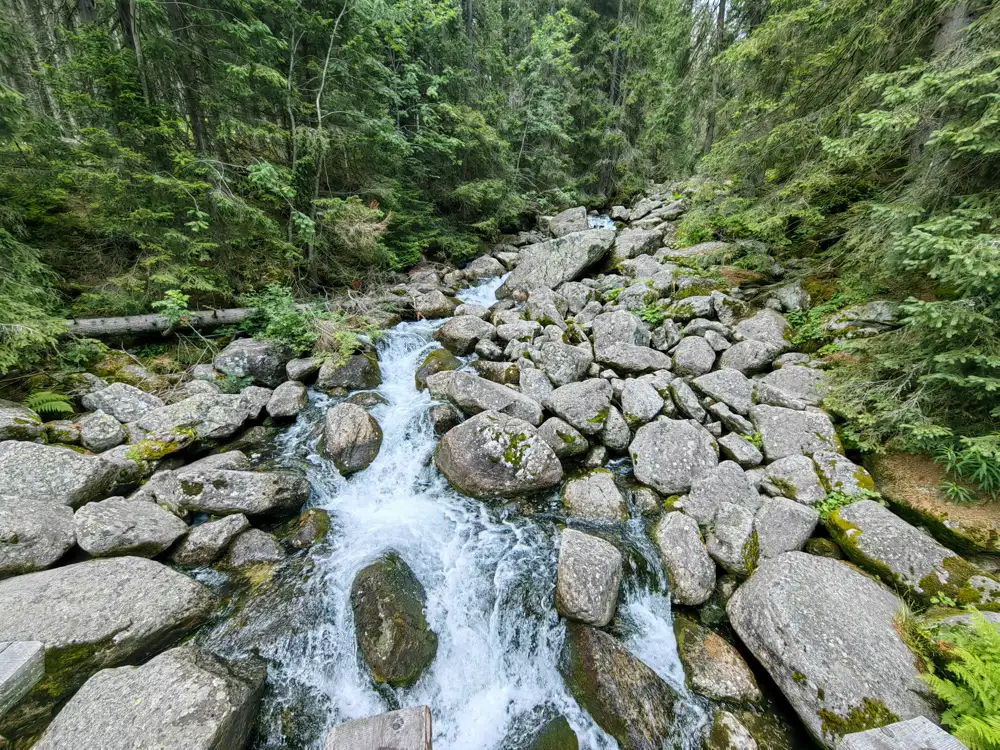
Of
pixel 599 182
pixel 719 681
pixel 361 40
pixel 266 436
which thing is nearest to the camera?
pixel 719 681

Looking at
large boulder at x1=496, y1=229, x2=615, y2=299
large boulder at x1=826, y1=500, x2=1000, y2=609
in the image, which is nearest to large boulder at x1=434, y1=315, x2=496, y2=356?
large boulder at x1=496, y1=229, x2=615, y2=299

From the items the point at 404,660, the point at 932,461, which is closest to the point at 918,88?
the point at 932,461

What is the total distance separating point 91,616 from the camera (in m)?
3.19

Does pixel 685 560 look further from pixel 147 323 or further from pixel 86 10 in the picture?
pixel 86 10

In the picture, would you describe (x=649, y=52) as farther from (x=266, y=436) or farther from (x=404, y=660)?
(x=404, y=660)

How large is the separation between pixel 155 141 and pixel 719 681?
1179 cm

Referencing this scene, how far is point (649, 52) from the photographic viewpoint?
597 inches

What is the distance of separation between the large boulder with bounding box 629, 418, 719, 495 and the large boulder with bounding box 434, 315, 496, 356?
4327mm

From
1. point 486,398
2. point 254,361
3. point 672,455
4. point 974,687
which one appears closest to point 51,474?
point 254,361

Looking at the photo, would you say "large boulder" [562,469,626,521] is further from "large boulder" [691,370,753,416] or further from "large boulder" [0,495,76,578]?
"large boulder" [0,495,76,578]

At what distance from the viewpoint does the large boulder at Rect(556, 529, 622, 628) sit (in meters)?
3.71

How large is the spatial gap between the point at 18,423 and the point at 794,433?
10629 millimetres

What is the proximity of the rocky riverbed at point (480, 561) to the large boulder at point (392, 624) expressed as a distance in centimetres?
2

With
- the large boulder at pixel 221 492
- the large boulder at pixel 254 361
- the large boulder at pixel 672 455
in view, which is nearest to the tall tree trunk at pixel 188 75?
the large boulder at pixel 254 361
